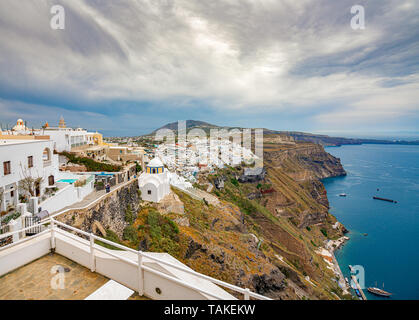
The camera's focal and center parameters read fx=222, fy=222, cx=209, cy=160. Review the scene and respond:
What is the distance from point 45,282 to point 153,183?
16.5 metres

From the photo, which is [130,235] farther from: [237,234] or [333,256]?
[333,256]

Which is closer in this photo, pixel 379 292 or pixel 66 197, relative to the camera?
pixel 66 197

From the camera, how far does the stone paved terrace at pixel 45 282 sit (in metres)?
3.52

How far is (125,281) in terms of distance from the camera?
370 cm

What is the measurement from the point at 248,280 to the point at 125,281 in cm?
1716

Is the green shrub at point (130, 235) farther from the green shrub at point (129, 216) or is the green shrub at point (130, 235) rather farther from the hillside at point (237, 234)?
the green shrub at point (129, 216)

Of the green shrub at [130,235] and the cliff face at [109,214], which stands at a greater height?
the cliff face at [109,214]

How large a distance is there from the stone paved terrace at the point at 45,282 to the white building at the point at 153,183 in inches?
629

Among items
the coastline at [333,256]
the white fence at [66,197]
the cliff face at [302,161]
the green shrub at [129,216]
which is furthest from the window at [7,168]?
the cliff face at [302,161]

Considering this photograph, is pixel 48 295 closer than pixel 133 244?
Yes

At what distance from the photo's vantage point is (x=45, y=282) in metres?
3.78

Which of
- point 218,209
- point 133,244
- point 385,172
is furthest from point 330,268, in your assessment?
point 385,172

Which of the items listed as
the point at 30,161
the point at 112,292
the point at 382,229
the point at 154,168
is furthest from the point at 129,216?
the point at 382,229
